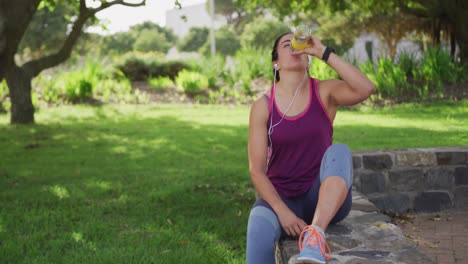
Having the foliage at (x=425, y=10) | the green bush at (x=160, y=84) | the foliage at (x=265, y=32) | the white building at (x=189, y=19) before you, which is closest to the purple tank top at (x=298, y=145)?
the foliage at (x=425, y=10)

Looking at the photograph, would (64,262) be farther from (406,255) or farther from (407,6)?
(407,6)

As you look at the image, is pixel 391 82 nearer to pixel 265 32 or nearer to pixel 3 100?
pixel 3 100

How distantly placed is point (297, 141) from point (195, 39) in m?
53.7

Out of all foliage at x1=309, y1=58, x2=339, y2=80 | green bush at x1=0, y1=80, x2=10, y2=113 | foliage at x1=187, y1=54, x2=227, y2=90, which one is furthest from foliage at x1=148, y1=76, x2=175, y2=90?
foliage at x1=309, y1=58, x2=339, y2=80

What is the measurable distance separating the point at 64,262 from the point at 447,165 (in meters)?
3.35

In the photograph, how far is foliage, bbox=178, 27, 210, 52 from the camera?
55.6 metres

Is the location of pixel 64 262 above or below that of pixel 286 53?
below

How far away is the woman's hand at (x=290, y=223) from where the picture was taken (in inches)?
125

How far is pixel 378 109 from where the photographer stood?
42.3 ft

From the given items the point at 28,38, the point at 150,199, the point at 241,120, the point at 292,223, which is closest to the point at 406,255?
the point at 292,223

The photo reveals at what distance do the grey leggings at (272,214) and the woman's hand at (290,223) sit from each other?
3cm

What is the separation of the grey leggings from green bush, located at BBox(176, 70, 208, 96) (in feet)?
44.5

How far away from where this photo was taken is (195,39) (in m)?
56.2

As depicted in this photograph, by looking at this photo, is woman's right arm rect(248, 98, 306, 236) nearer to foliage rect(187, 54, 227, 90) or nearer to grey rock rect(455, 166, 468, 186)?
grey rock rect(455, 166, 468, 186)
